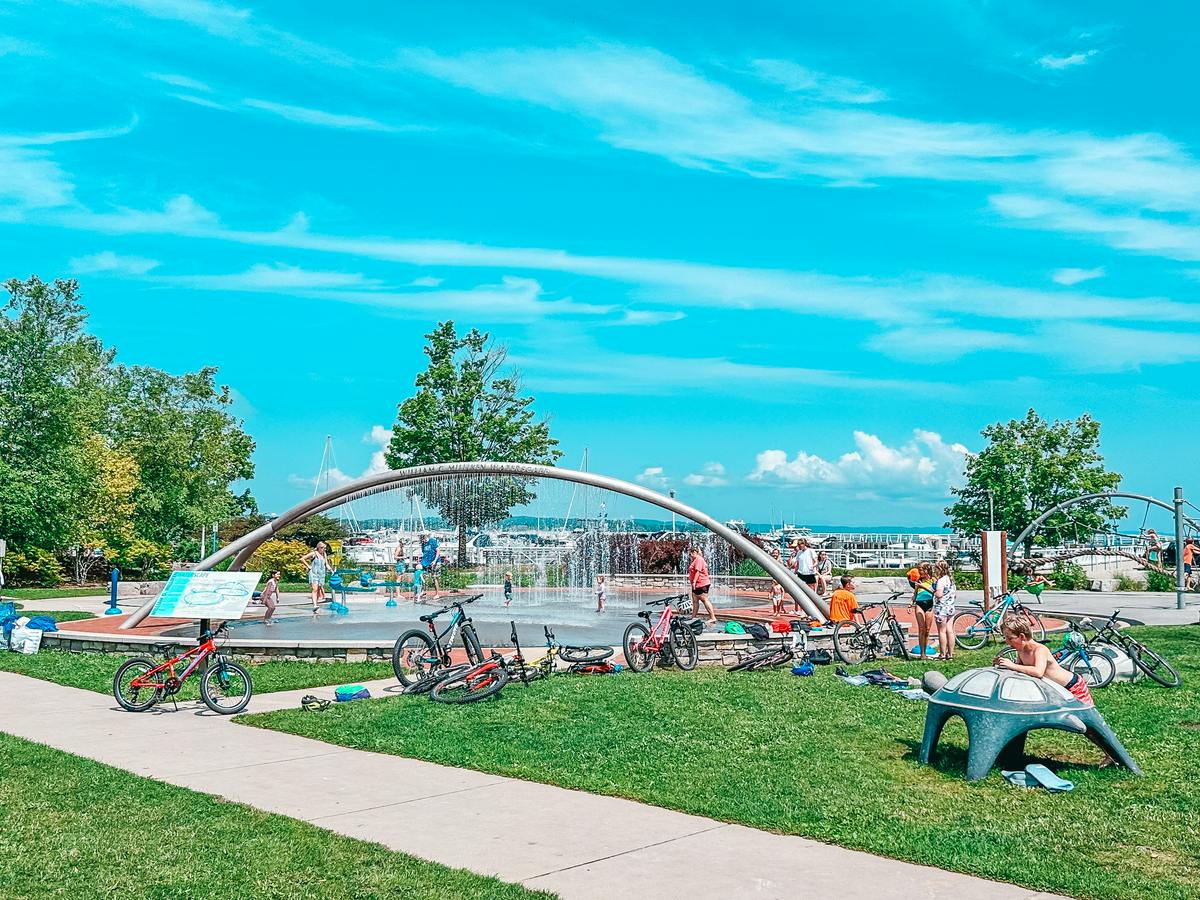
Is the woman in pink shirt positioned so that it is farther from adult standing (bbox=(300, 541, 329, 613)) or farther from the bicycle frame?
adult standing (bbox=(300, 541, 329, 613))

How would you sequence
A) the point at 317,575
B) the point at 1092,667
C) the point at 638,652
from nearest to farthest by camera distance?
1. the point at 1092,667
2. the point at 638,652
3. the point at 317,575

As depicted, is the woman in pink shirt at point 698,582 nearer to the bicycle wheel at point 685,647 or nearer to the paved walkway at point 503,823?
the bicycle wheel at point 685,647

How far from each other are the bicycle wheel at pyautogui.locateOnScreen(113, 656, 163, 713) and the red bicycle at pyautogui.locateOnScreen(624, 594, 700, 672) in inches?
215

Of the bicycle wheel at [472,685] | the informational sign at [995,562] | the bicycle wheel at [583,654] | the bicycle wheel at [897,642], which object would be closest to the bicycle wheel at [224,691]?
the bicycle wheel at [472,685]

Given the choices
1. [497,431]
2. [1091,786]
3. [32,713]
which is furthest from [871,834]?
[497,431]

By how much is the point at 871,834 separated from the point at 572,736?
3.56m

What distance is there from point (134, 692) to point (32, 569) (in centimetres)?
2848

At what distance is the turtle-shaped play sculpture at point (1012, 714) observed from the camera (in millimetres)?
7699

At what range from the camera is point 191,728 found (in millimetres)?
10430

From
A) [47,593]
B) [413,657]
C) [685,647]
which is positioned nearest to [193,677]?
[413,657]

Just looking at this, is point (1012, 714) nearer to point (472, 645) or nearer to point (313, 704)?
point (472, 645)

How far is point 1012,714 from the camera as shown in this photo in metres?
7.70

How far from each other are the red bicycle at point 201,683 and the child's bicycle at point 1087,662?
829 cm

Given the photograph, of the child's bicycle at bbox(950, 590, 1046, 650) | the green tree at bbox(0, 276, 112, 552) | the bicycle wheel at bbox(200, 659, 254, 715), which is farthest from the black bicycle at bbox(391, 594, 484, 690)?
the green tree at bbox(0, 276, 112, 552)
